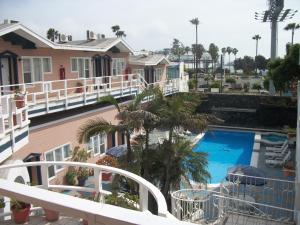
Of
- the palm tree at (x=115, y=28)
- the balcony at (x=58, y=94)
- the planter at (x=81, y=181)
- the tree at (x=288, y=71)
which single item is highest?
the palm tree at (x=115, y=28)

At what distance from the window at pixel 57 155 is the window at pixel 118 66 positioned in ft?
41.5

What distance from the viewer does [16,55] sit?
55.6 feet

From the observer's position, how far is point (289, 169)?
61.6 ft

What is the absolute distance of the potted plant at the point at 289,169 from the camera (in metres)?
18.5

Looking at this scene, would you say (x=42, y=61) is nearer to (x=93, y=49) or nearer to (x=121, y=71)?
(x=93, y=49)

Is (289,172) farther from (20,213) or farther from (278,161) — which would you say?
(20,213)

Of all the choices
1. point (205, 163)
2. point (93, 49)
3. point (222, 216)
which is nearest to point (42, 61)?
point (93, 49)

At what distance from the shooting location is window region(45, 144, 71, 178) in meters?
15.1

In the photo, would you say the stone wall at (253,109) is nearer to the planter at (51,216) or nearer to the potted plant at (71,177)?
the potted plant at (71,177)

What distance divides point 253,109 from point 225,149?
Answer: 301 inches

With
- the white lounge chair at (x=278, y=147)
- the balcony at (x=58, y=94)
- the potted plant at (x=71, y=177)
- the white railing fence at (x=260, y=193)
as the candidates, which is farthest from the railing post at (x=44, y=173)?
the white lounge chair at (x=278, y=147)

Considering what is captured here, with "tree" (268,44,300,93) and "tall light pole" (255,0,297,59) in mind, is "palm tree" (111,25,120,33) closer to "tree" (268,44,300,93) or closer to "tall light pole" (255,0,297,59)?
"tall light pole" (255,0,297,59)

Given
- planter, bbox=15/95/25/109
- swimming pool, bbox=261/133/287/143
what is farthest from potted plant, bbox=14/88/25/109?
swimming pool, bbox=261/133/287/143

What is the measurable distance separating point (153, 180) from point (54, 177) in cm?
506
